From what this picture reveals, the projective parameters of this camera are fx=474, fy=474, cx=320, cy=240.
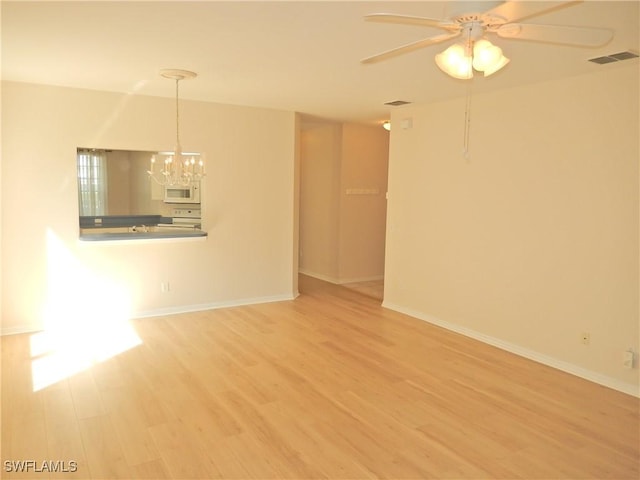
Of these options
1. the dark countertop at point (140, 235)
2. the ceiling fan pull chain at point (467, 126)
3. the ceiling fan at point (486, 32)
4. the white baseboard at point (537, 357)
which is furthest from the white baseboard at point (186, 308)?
the ceiling fan at point (486, 32)

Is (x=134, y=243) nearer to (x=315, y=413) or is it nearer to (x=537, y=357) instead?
(x=315, y=413)

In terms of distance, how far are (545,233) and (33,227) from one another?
4.88 m

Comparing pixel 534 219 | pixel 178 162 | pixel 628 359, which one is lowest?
pixel 628 359

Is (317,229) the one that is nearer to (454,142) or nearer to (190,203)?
(190,203)

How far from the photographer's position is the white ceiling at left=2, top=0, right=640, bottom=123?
252cm

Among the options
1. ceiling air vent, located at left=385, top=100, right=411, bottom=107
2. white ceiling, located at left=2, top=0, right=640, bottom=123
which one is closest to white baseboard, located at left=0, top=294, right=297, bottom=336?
white ceiling, located at left=2, top=0, right=640, bottom=123

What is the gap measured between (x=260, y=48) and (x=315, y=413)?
2.50 meters

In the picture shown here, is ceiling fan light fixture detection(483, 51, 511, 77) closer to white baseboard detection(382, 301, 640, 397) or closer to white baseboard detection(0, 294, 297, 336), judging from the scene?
white baseboard detection(382, 301, 640, 397)

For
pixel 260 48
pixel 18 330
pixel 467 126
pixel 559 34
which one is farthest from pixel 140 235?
pixel 559 34

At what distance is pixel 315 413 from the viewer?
319cm

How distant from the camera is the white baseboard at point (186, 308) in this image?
186 inches

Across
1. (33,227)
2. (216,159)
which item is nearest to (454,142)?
(216,159)

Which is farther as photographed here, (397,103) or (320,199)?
(320,199)

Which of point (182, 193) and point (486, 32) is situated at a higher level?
point (486, 32)
